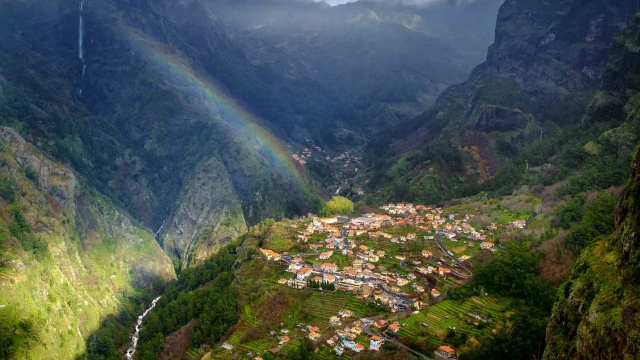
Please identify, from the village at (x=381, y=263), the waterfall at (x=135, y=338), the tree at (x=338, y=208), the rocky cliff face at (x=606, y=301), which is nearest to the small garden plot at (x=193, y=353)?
the village at (x=381, y=263)

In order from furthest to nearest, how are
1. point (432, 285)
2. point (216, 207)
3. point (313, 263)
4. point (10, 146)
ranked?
point (216, 207) → point (10, 146) → point (313, 263) → point (432, 285)

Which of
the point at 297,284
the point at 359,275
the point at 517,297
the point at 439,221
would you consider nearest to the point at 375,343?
the point at 517,297

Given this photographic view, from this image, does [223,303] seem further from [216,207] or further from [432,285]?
[216,207]

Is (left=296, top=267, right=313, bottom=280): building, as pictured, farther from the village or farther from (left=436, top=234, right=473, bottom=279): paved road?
(left=436, top=234, right=473, bottom=279): paved road

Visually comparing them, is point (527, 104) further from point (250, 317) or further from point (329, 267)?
point (250, 317)

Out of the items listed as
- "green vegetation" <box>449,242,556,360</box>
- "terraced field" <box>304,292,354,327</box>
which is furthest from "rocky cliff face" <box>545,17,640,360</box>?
"terraced field" <box>304,292,354,327</box>

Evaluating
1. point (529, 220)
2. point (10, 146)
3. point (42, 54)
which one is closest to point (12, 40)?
point (42, 54)
